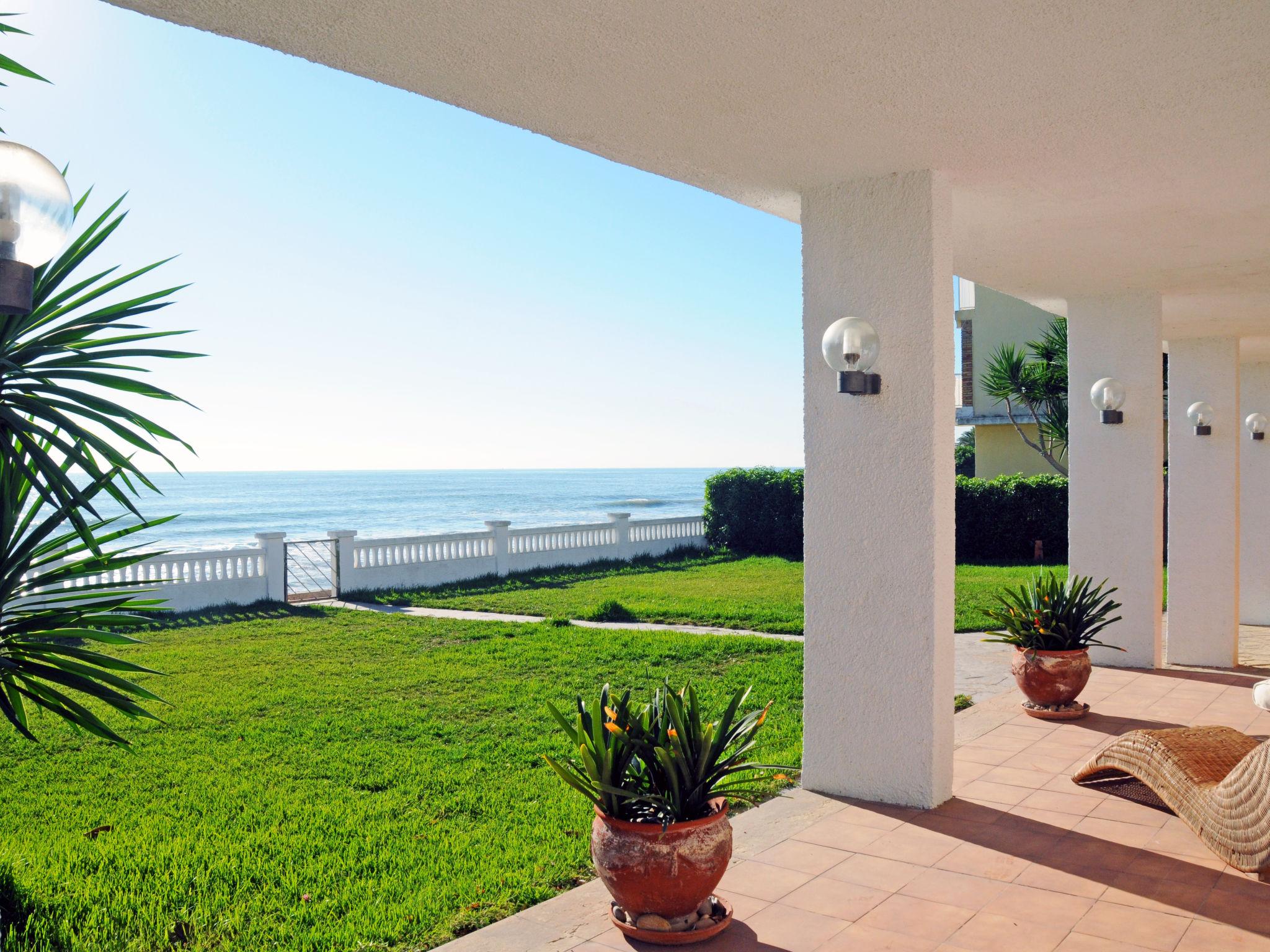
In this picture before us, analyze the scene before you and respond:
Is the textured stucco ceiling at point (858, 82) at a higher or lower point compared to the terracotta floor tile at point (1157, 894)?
higher

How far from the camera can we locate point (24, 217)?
1.91m

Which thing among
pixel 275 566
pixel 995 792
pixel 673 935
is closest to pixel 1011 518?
pixel 275 566

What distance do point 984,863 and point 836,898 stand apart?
0.75 meters

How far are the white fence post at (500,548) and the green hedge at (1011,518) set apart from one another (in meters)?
8.24

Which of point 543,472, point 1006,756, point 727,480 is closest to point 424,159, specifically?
point 727,480

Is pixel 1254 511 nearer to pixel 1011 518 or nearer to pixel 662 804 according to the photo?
pixel 1011 518

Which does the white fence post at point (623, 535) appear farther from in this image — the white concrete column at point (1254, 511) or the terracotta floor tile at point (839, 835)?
the terracotta floor tile at point (839, 835)

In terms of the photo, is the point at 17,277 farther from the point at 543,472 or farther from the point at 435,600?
the point at 543,472

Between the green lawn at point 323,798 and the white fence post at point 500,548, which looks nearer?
the green lawn at point 323,798

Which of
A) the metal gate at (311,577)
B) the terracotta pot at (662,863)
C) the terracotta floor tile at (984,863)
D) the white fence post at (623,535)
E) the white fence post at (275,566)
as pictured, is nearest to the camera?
the terracotta pot at (662,863)

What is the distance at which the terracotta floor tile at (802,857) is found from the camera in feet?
12.8

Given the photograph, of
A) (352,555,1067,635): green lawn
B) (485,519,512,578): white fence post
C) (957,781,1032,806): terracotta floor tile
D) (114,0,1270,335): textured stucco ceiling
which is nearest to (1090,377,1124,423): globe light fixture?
(114,0,1270,335): textured stucco ceiling

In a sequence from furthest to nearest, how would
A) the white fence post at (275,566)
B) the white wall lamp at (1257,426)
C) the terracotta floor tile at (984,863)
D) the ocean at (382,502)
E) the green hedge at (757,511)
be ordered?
the ocean at (382,502), the green hedge at (757,511), the white fence post at (275,566), the white wall lamp at (1257,426), the terracotta floor tile at (984,863)

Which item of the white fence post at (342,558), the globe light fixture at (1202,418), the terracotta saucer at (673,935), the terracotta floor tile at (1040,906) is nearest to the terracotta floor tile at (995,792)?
the terracotta floor tile at (1040,906)
